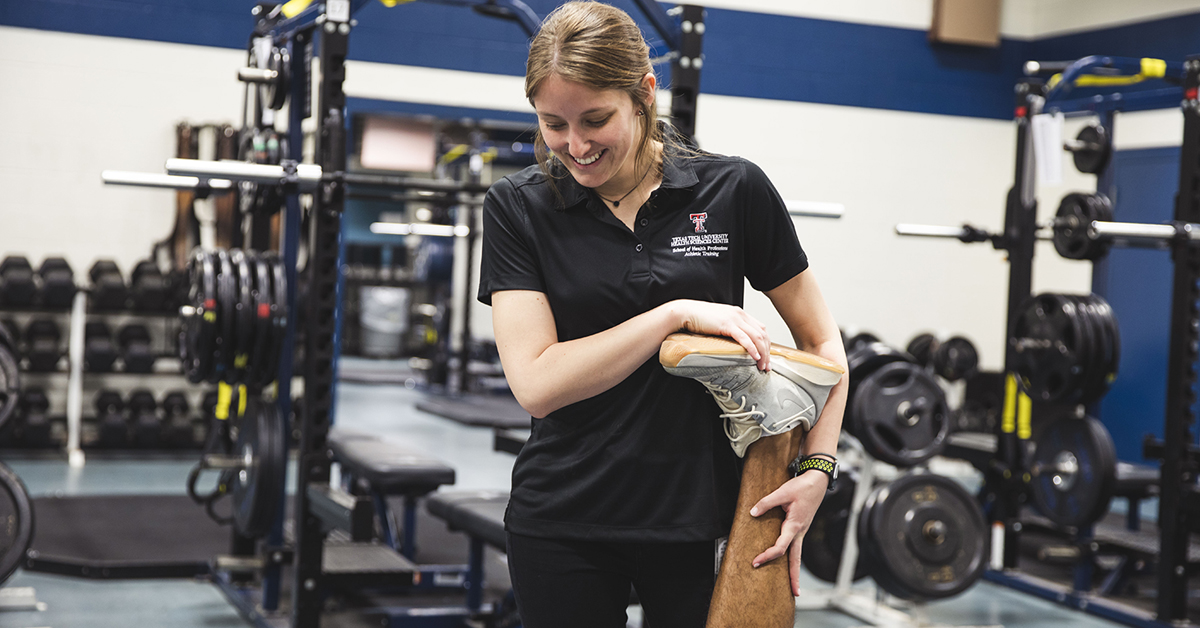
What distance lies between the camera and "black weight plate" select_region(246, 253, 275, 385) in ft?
13.2

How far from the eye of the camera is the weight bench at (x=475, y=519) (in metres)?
3.58

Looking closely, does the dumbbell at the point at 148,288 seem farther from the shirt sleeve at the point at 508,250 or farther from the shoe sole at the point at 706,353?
the shoe sole at the point at 706,353

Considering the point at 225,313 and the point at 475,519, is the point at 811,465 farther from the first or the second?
the point at 225,313

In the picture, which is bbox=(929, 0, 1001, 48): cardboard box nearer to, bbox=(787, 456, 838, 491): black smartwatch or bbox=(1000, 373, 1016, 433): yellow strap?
bbox=(1000, 373, 1016, 433): yellow strap

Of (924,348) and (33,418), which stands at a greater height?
(924,348)

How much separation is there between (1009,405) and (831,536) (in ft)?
3.96

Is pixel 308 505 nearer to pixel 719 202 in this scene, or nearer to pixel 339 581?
pixel 339 581

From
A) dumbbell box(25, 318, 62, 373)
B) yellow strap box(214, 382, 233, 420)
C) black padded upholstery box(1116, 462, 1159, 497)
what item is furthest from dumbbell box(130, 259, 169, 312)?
black padded upholstery box(1116, 462, 1159, 497)

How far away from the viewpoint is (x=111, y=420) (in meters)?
7.01

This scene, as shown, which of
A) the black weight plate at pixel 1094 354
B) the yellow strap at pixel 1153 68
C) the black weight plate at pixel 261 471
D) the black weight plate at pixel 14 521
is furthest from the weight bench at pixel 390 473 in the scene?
the yellow strap at pixel 1153 68

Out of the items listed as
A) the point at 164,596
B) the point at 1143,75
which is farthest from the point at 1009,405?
the point at 164,596

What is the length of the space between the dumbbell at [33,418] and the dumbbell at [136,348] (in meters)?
0.54

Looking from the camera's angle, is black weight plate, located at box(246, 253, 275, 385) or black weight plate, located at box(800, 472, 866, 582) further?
black weight plate, located at box(800, 472, 866, 582)

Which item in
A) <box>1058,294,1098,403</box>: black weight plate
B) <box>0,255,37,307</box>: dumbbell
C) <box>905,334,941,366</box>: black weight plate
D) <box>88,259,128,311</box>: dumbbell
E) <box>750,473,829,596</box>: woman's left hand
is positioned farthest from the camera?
<box>905,334,941,366</box>: black weight plate
